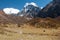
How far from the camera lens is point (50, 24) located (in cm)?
12912

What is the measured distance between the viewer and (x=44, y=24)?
13038cm

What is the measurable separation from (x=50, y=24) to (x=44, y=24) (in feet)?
13.7
